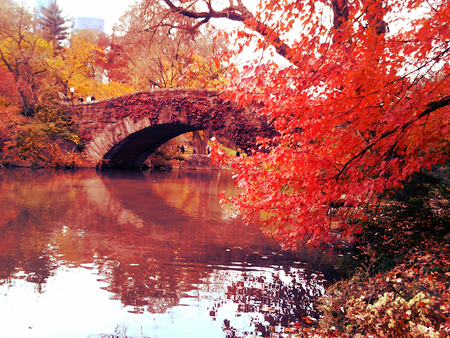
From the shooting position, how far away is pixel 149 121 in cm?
1476

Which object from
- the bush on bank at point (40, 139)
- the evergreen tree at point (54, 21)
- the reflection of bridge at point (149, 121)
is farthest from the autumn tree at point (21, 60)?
the evergreen tree at point (54, 21)

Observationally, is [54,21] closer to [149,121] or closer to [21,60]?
[21,60]

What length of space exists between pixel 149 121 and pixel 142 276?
1121cm

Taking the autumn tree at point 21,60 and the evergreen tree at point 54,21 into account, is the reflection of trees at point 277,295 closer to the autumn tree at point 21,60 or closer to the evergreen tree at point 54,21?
the autumn tree at point 21,60

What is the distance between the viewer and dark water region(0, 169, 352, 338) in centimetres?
315

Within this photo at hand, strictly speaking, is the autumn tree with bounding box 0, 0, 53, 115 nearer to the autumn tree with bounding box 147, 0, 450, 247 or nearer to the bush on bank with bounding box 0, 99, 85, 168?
the bush on bank with bounding box 0, 99, 85, 168

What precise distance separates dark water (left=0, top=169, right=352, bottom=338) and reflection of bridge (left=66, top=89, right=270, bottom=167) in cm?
450

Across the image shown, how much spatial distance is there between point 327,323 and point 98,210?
20.5ft

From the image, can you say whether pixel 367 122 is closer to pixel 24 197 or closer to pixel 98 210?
pixel 98 210

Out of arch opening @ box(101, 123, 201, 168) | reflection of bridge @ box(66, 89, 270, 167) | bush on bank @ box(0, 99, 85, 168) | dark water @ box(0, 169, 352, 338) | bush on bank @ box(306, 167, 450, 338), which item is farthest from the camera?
bush on bank @ box(0, 99, 85, 168)

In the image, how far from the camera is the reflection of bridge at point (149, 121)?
1172 centimetres

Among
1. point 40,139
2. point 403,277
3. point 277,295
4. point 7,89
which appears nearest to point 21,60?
point 7,89

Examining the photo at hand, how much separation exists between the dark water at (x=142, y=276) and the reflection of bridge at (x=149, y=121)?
4503 mm

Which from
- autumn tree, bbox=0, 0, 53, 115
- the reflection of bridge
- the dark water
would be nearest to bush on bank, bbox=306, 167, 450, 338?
the dark water
